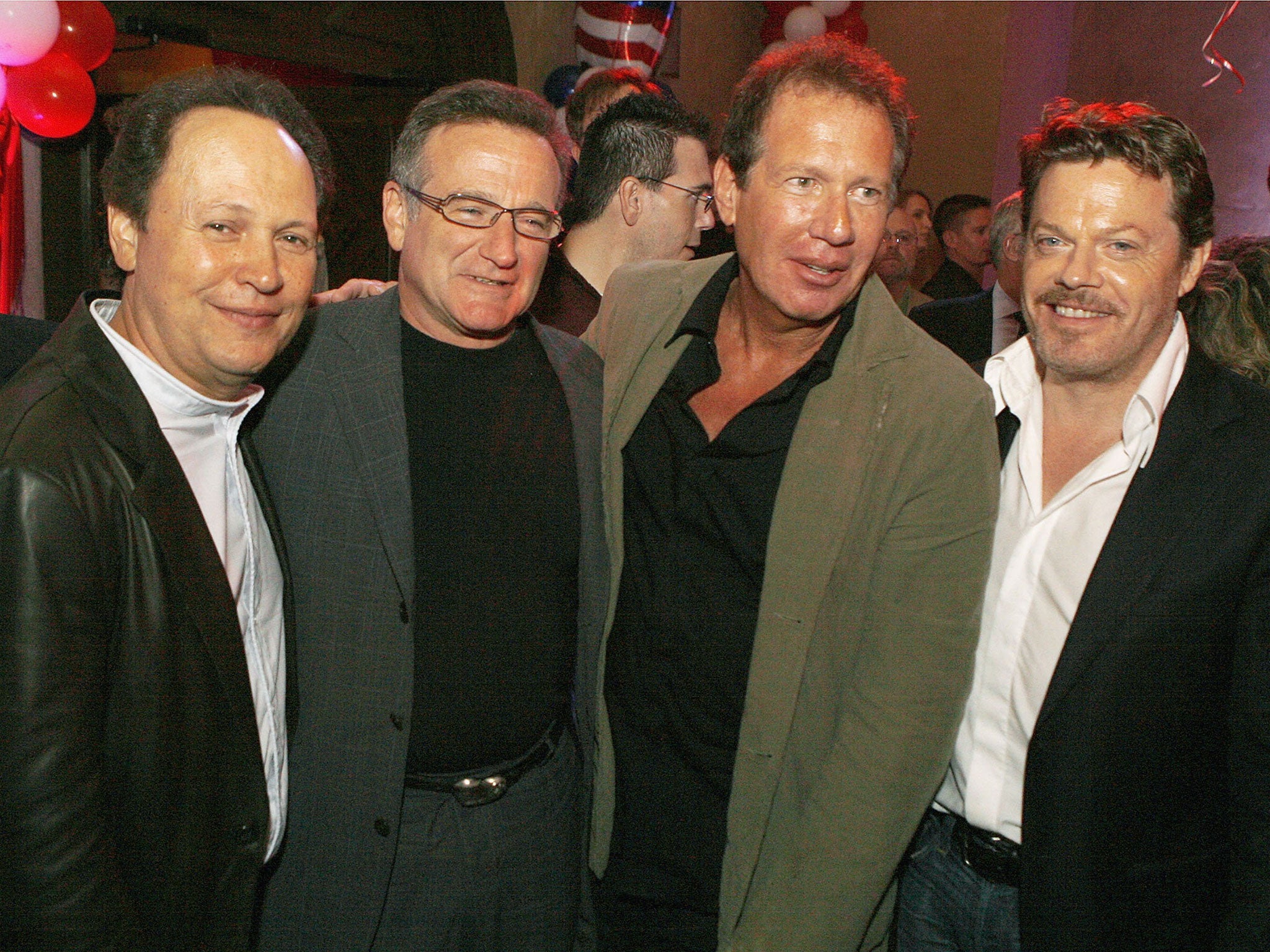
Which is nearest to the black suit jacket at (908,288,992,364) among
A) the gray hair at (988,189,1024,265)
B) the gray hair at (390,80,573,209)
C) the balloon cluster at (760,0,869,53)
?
the gray hair at (988,189,1024,265)

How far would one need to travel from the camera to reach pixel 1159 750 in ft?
5.22

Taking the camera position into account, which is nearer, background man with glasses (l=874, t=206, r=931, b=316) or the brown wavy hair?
the brown wavy hair

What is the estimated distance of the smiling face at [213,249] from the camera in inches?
55.7

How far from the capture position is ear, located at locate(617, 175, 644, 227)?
305 cm

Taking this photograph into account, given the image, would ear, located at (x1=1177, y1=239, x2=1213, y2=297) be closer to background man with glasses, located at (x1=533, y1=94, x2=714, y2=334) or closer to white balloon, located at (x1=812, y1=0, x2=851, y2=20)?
background man with glasses, located at (x1=533, y1=94, x2=714, y2=334)

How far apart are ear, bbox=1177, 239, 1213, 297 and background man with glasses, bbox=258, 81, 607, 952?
3.53 ft

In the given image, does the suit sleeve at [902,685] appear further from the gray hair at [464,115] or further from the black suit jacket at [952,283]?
the black suit jacket at [952,283]

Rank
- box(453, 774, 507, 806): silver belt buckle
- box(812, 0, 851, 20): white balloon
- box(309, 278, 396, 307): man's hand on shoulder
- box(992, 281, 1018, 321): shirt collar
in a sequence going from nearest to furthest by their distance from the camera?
box(453, 774, 507, 806): silver belt buckle < box(309, 278, 396, 307): man's hand on shoulder < box(992, 281, 1018, 321): shirt collar < box(812, 0, 851, 20): white balloon

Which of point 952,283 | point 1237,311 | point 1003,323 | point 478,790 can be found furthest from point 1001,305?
point 478,790

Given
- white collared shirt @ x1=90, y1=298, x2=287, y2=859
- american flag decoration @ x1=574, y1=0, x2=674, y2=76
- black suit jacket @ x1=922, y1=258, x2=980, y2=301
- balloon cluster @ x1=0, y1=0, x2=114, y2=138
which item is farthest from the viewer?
black suit jacket @ x1=922, y1=258, x2=980, y2=301

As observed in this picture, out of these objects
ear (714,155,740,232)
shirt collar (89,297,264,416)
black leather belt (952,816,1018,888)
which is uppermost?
ear (714,155,740,232)

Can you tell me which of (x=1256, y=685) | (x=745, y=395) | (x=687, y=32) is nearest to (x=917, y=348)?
(x=745, y=395)

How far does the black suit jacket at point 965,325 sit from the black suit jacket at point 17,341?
3009mm

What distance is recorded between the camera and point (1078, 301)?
5.58 ft
